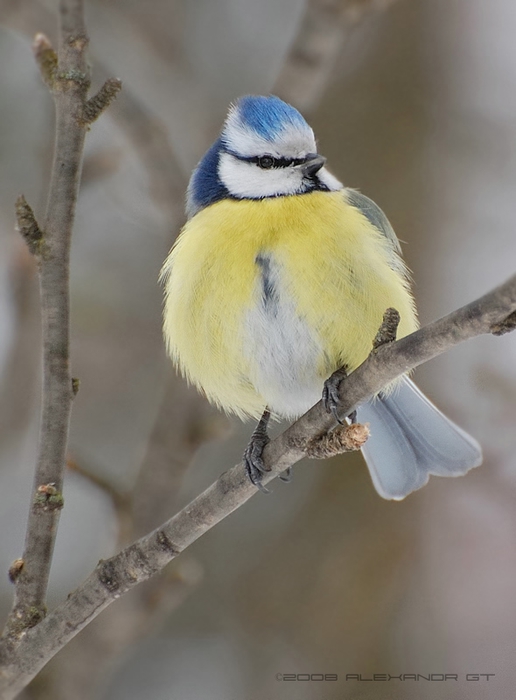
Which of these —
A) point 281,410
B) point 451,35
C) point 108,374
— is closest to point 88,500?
point 108,374

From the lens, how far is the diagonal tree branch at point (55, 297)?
5.62 feet

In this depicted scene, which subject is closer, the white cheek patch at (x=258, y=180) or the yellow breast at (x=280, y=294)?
the yellow breast at (x=280, y=294)

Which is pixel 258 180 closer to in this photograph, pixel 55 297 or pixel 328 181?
pixel 328 181

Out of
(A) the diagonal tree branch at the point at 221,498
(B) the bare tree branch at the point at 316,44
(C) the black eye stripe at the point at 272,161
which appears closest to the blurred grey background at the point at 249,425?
(B) the bare tree branch at the point at 316,44

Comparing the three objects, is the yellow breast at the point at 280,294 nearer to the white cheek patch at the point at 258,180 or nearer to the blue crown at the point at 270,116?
the white cheek patch at the point at 258,180

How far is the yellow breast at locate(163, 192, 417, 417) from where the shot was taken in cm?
233

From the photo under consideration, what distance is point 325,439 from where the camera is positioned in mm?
1888

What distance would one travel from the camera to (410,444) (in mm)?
2760

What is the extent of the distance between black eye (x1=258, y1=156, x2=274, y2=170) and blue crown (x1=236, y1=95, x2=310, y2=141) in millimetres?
64

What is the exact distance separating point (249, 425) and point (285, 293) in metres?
2.08

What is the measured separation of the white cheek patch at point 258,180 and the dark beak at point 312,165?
0.02 meters

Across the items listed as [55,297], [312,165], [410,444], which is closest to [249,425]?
[410,444]

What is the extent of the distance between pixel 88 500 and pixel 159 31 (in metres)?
2.44

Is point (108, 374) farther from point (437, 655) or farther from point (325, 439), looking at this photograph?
point (325, 439)
